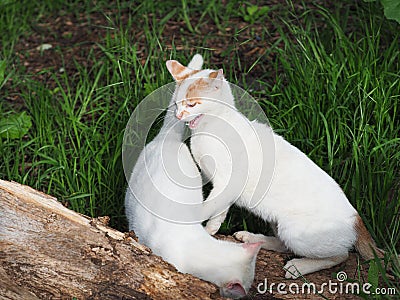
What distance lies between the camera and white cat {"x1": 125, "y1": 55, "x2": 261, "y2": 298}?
2156mm

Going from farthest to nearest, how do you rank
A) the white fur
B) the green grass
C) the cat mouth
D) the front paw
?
the green grass
the front paw
the cat mouth
the white fur

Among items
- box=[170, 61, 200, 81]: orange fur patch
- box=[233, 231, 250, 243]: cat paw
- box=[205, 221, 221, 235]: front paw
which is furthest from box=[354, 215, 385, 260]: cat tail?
box=[170, 61, 200, 81]: orange fur patch

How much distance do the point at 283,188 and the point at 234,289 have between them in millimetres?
654

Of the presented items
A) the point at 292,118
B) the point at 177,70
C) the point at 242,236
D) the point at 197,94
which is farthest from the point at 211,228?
the point at 292,118

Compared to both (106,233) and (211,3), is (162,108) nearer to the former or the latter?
(106,233)

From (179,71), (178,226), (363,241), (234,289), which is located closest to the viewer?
(234,289)

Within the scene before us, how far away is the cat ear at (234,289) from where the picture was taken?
2096 mm

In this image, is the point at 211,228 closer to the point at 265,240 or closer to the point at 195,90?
the point at 265,240

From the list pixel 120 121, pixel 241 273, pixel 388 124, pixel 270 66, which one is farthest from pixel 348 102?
pixel 241 273

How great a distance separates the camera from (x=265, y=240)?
9.30 ft

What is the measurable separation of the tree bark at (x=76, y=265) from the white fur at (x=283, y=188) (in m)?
0.55

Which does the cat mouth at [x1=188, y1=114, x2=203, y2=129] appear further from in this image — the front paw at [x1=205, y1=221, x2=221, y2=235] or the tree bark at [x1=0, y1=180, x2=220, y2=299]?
the tree bark at [x1=0, y1=180, x2=220, y2=299]

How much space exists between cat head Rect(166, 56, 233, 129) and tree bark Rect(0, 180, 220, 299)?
0.61 m

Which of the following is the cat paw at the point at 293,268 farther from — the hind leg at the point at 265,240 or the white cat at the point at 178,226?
the white cat at the point at 178,226
